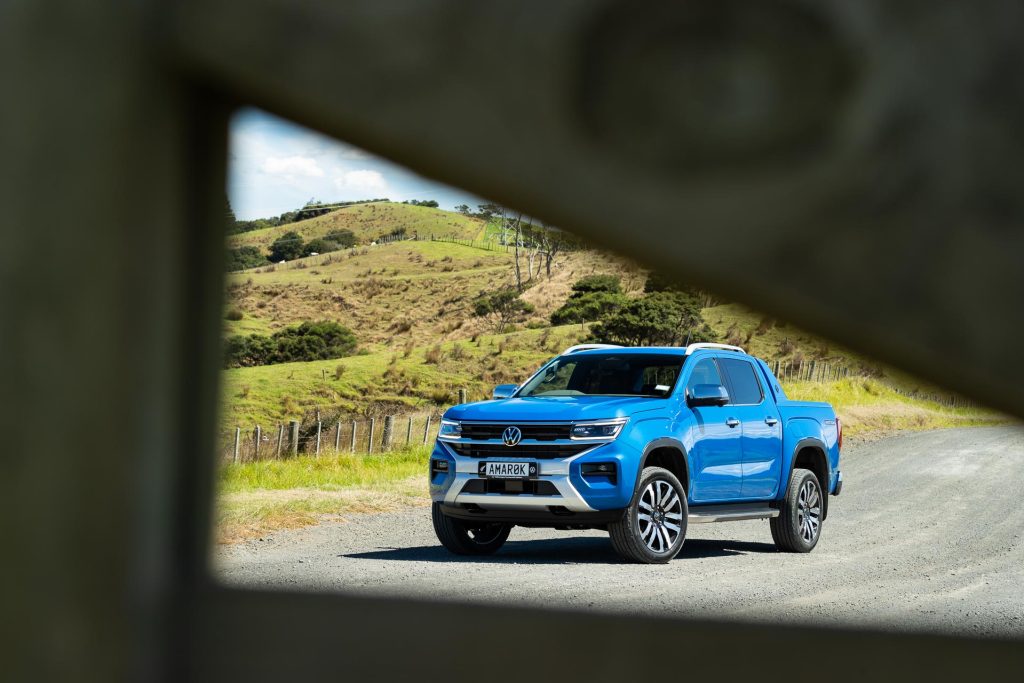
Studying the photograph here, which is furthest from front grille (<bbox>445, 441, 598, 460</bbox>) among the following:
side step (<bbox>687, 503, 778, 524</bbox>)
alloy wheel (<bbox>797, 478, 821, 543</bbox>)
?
alloy wheel (<bbox>797, 478, 821, 543</bbox>)

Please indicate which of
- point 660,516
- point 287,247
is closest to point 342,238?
point 287,247

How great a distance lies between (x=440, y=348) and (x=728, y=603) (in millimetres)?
44101

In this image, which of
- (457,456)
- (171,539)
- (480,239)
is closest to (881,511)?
(457,456)

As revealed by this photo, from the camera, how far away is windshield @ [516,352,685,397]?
1025 cm

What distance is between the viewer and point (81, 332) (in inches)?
22.8

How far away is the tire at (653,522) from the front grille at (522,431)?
2.48 ft

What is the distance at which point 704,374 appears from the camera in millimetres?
10586

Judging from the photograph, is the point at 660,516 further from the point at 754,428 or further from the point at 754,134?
the point at 754,134

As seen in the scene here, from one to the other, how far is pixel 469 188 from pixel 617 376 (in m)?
9.87

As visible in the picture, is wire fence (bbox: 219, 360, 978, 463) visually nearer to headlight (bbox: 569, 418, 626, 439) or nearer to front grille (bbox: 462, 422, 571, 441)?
headlight (bbox: 569, 418, 626, 439)

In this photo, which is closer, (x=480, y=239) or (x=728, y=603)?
(x=728, y=603)

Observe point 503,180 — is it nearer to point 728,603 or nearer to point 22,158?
point 22,158

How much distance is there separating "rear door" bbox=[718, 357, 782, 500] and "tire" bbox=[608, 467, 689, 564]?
98 cm

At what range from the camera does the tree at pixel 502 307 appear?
5966cm
